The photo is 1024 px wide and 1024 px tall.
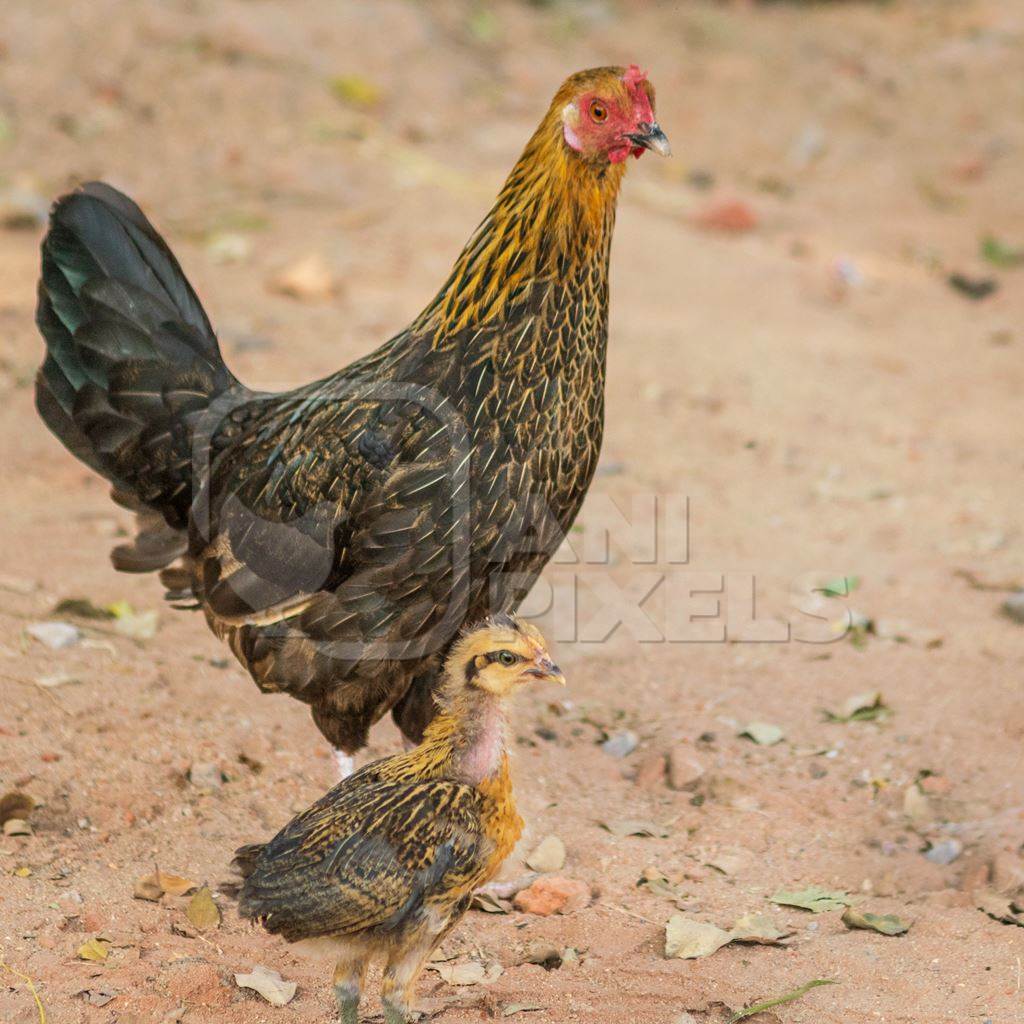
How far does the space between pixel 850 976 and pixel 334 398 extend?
2160 mm

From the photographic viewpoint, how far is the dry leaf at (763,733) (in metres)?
5.01

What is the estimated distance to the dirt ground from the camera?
390 cm

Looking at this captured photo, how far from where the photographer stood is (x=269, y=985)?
3.63 metres

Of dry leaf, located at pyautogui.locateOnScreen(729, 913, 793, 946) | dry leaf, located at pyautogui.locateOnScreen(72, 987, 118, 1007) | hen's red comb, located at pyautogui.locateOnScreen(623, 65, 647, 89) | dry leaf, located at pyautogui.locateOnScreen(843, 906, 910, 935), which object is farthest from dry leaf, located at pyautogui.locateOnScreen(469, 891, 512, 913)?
hen's red comb, located at pyautogui.locateOnScreen(623, 65, 647, 89)

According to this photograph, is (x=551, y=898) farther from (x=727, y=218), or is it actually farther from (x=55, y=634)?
(x=727, y=218)

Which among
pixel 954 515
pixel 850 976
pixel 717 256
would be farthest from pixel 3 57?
pixel 850 976

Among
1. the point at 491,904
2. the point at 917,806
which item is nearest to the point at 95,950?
the point at 491,904

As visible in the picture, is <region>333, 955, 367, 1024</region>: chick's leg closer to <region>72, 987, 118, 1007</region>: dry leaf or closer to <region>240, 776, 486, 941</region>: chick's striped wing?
<region>240, 776, 486, 941</region>: chick's striped wing

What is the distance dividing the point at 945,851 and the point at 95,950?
248 cm

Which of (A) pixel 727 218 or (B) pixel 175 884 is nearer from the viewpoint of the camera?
(B) pixel 175 884

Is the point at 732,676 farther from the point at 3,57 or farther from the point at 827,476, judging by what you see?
the point at 3,57

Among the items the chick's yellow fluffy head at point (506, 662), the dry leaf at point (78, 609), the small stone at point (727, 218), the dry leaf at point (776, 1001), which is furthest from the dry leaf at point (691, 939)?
the small stone at point (727, 218)

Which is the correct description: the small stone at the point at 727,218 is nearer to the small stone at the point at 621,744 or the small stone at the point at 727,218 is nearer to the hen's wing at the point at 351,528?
the small stone at the point at 621,744

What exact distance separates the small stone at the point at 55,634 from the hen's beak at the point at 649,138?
2593 millimetres
